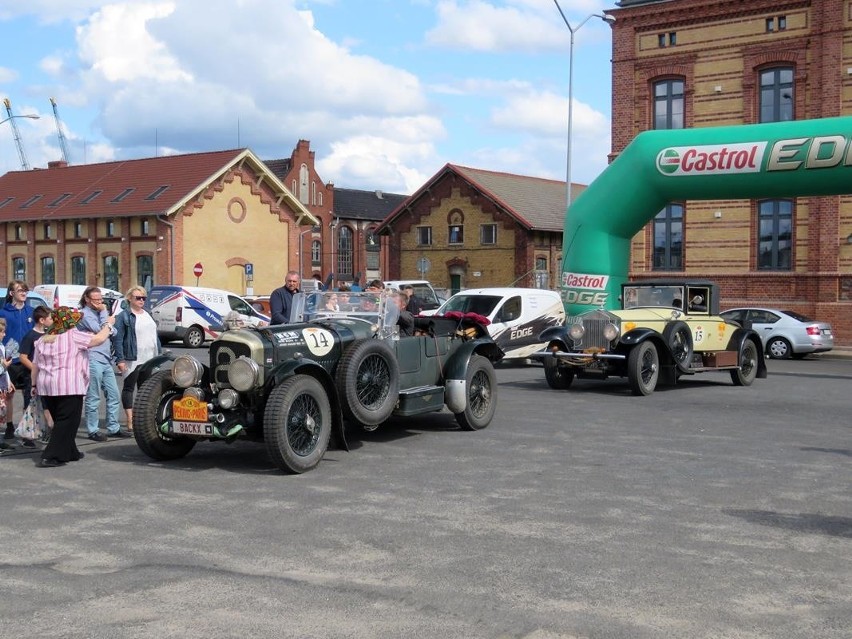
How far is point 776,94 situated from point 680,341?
53.1 feet

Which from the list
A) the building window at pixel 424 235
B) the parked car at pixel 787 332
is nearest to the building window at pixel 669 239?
the parked car at pixel 787 332

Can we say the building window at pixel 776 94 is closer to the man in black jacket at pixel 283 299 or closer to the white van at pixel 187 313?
the white van at pixel 187 313

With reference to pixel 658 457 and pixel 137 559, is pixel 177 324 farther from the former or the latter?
pixel 137 559

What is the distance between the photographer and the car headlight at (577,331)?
628 inches

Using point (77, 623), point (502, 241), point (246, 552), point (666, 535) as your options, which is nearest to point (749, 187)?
point (666, 535)

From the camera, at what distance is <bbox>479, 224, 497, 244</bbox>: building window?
46406 mm

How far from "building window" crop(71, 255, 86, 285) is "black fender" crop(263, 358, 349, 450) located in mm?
43949

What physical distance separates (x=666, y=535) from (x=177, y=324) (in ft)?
77.3

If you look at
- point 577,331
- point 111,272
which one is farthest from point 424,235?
point 577,331

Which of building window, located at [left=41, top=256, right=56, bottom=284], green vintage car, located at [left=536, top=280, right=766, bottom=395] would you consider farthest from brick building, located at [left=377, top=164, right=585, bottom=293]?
green vintage car, located at [left=536, top=280, right=766, bottom=395]

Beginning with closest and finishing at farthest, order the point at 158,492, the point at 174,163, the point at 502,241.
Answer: the point at 158,492 < the point at 502,241 < the point at 174,163

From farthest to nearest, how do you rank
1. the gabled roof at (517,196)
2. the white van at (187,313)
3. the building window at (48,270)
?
the building window at (48,270) < the gabled roof at (517,196) < the white van at (187,313)

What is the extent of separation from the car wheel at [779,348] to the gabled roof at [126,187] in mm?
29068

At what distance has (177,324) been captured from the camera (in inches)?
1126
